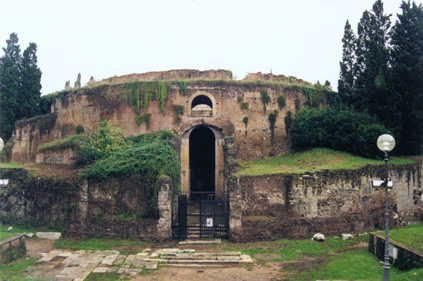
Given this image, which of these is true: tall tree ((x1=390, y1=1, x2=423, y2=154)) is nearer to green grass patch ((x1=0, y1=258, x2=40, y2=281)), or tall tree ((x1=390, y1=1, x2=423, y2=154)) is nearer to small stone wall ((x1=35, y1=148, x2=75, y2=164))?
small stone wall ((x1=35, y1=148, x2=75, y2=164))

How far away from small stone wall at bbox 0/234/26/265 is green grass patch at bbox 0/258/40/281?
0.17 metres

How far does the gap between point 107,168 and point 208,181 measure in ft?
44.0

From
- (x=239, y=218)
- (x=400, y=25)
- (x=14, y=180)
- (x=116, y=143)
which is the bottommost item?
(x=239, y=218)

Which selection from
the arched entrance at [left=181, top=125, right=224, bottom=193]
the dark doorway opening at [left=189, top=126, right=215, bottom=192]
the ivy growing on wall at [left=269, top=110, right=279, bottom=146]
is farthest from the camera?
the dark doorway opening at [left=189, top=126, right=215, bottom=192]

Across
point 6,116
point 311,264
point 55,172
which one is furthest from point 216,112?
point 6,116

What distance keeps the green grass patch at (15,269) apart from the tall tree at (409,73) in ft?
60.1

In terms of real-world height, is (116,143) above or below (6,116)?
below

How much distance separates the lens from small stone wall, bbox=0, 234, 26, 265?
39.0 ft

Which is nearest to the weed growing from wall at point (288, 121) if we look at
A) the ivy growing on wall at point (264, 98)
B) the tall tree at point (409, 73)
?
the ivy growing on wall at point (264, 98)

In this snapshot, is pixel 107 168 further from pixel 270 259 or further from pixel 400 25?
pixel 400 25

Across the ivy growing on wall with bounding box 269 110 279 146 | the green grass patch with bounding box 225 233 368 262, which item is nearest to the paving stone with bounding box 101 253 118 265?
the green grass patch with bounding box 225 233 368 262

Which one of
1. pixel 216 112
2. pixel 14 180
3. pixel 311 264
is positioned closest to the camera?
pixel 311 264

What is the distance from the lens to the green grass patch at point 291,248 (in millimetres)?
13773

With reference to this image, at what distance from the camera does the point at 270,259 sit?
13438 mm
